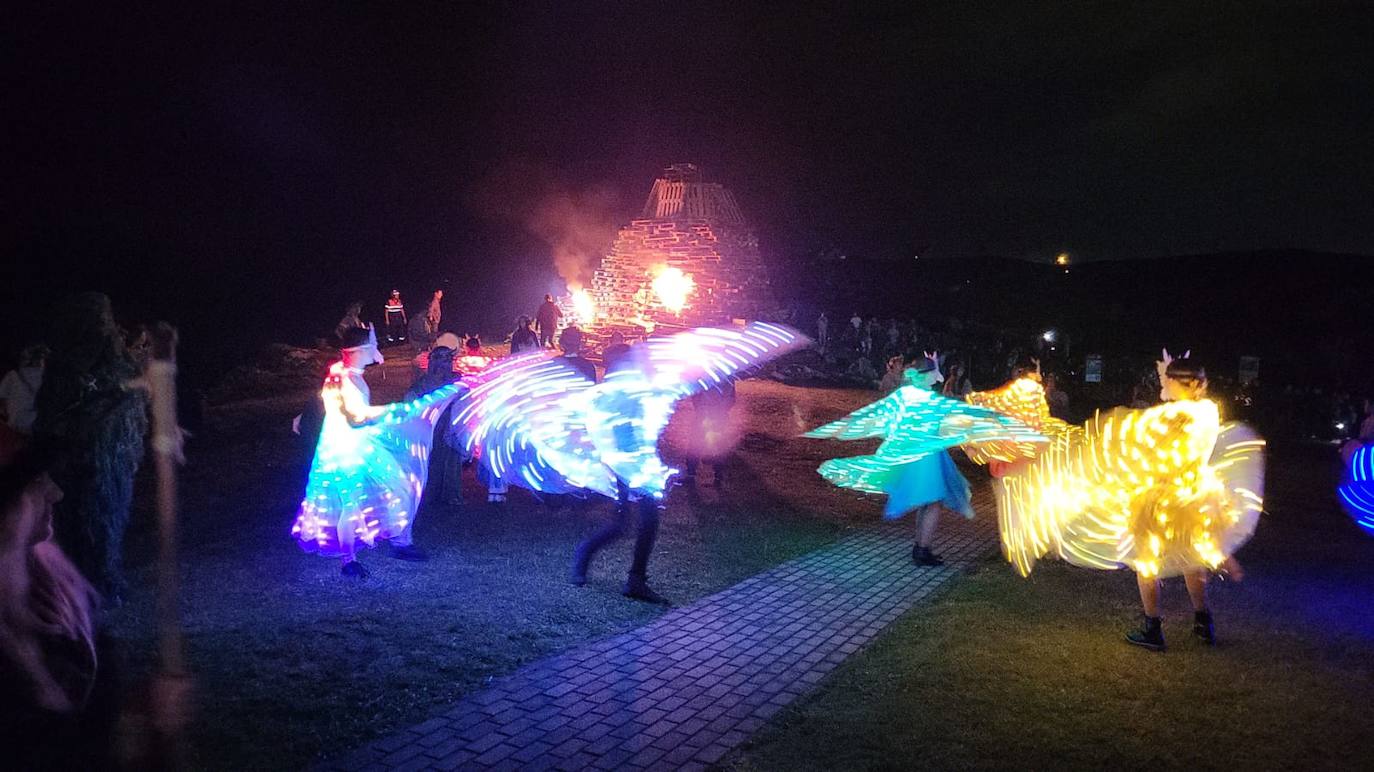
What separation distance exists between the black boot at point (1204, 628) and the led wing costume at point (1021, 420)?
2443 mm

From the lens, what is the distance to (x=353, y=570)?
707cm

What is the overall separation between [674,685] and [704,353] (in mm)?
3312

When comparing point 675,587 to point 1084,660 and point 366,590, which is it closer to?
point 366,590

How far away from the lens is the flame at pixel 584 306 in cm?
2681

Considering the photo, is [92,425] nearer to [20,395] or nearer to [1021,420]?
[20,395]

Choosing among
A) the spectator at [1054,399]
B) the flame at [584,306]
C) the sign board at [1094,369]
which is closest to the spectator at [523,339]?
the spectator at [1054,399]

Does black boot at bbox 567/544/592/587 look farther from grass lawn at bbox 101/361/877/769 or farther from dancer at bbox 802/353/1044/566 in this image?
dancer at bbox 802/353/1044/566

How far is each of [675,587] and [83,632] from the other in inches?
173

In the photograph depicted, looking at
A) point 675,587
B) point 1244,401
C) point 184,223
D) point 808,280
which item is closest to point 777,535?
point 675,587

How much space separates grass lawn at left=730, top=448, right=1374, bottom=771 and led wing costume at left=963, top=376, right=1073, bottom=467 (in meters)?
1.31

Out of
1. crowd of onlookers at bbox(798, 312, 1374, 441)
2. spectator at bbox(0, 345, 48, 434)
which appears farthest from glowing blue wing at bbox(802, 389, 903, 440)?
spectator at bbox(0, 345, 48, 434)

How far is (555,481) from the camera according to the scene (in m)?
9.39

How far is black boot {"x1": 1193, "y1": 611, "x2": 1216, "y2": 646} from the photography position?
20.5 ft

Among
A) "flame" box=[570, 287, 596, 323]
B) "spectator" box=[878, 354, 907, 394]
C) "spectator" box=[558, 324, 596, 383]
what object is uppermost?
"flame" box=[570, 287, 596, 323]
